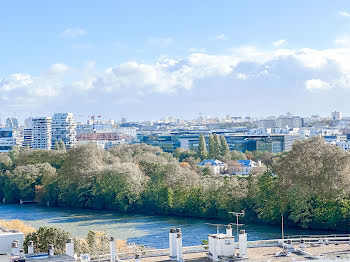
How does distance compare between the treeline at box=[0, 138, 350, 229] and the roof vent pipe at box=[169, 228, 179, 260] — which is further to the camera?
the treeline at box=[0, 138, 350, 229]

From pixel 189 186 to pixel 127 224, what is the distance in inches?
325

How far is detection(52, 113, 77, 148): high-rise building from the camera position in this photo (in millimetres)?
176750

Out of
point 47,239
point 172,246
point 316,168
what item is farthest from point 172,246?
point 316,168

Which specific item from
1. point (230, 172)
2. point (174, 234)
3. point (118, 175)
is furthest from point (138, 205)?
point (174, 234)

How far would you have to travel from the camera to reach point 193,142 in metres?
153

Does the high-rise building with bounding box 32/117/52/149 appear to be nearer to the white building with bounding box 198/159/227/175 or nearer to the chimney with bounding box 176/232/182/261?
the white building with bounding box 198/159/227/175

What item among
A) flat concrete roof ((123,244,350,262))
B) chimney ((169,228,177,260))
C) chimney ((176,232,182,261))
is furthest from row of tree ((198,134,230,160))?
chimney ((176,232,182,261))

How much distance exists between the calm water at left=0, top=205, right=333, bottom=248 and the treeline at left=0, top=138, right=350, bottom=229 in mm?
1459

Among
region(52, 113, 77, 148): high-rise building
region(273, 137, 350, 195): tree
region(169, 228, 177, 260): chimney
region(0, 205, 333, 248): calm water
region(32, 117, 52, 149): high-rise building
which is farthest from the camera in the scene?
region(52, 113, 77, 148): high-rise building

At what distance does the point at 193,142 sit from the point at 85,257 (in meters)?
132

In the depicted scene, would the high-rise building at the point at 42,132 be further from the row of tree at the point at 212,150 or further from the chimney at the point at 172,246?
the chimney at the point at 172,246

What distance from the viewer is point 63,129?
18000cm

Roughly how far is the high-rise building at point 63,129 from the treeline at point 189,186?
94422mm

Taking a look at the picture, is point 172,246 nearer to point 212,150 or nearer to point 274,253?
point 274,253
